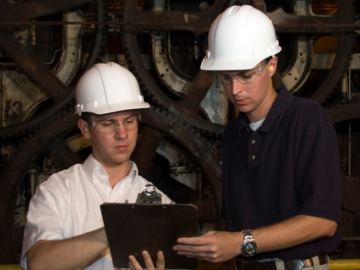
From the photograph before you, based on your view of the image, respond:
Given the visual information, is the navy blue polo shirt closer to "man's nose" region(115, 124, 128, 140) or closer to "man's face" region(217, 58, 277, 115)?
"man's face" region(217, 58, 277, 115)

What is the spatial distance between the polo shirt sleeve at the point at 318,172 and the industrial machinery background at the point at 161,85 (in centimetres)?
122

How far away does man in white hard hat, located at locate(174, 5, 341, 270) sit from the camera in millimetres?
1286

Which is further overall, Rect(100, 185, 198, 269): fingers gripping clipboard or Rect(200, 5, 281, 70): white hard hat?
Rect(200, 5, 281, 70): white hard hat

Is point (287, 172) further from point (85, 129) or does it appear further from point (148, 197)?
point (85, 129)

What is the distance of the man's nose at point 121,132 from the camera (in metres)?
1.52

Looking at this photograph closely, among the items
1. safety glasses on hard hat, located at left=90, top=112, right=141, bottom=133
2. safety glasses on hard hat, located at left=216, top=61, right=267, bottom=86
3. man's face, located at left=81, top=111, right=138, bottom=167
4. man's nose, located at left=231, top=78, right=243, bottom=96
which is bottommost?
man's face, located at left=81, top=111, right=138, bottom=167

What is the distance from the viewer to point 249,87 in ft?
4.85

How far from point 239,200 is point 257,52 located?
21.9 inches

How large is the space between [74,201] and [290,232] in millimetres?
→ 748

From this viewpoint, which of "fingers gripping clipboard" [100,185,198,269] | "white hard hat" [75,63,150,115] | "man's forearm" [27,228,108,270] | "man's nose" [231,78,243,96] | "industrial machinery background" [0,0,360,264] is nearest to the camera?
"fingers gripping clipboard" [100,185,198,269]

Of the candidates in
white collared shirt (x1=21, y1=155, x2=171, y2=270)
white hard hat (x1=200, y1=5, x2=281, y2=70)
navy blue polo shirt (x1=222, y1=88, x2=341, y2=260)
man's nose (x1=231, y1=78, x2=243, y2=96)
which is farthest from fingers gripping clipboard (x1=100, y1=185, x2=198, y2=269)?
white hard hat (x1=200, y1=5, x2=281, y2=70)

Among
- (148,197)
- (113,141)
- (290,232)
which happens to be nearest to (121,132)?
(113,141)

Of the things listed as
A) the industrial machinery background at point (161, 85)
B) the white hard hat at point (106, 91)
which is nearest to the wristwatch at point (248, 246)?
the white hard hat at point (106, 91)

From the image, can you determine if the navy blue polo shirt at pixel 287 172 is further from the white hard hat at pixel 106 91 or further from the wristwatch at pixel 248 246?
the white hard hat at pixel 106 91
